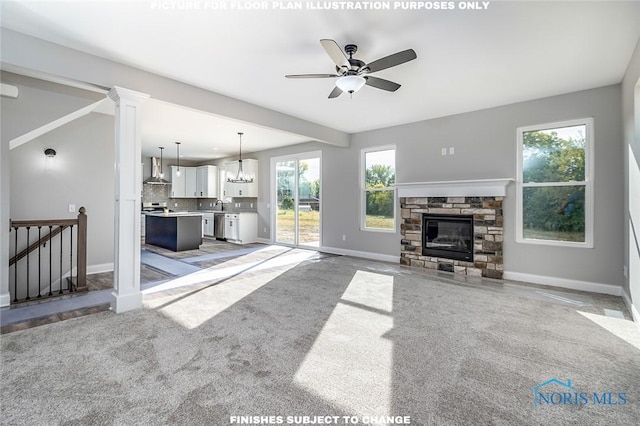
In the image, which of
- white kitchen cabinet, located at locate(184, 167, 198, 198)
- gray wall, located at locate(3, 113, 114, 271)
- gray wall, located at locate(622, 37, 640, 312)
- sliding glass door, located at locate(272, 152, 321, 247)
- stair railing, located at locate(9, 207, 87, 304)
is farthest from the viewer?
white kitchen cabinet, located at locate(184, 167, 198, 198)

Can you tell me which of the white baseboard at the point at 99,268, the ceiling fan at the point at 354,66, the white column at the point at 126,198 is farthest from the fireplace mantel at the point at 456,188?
the white baseboard at the point at 99,268

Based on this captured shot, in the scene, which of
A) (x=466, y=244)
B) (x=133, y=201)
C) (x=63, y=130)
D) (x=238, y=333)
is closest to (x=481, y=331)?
(x=238, y=333)

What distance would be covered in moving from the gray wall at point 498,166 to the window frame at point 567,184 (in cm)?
6

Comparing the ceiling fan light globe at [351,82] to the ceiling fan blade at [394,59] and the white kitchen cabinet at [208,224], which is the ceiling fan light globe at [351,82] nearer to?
the ceiling fan blade at [394,59]

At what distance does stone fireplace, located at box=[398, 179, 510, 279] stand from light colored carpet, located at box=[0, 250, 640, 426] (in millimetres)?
1185

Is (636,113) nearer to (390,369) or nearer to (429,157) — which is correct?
(429,157)

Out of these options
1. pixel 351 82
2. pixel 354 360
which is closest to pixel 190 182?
pixel 351 82

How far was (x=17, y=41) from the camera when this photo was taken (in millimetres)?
2709

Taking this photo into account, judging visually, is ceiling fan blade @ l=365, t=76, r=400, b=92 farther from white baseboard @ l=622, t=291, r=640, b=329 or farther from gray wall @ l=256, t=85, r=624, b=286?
white baseboard @ l=622, t=291, r=640, b=329

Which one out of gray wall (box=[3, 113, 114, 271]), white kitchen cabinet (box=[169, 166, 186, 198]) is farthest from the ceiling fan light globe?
white kitchen cabinet (box=[169, 166, 186, 198])

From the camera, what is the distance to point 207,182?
10.0m

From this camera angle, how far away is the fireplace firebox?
5.16 metres

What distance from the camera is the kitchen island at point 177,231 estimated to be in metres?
7.21

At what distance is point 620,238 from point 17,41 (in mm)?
6891
